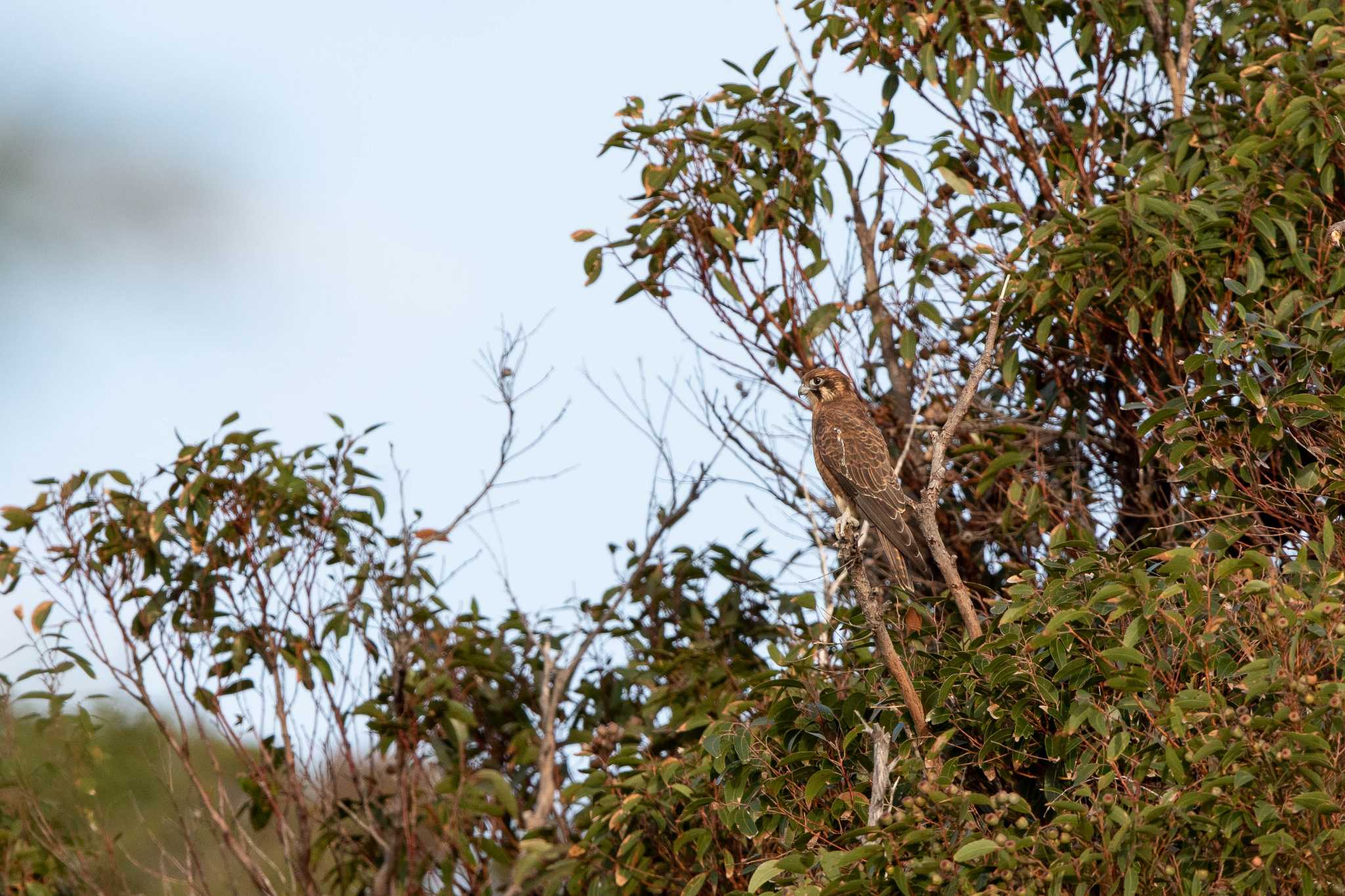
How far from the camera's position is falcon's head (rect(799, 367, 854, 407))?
6.90 meters

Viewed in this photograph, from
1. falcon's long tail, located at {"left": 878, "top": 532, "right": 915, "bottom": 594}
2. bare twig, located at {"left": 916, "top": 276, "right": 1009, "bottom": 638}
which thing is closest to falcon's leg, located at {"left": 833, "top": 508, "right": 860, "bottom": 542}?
falcon's long tail, located at {"left": 878, "top": 532, "right": 915, "bottom": 594}

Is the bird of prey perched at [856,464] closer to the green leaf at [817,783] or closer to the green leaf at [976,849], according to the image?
the green leaf at [817,783]

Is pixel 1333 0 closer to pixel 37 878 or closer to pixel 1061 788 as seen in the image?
pixel 1061 788

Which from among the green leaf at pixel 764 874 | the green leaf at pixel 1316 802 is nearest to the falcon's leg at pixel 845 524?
the green leaf at pixel 764 874

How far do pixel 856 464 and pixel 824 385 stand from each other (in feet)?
1.46

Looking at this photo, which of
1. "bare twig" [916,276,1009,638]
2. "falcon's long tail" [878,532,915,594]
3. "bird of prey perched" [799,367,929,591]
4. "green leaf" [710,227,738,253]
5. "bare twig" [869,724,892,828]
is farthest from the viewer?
"green leaf" [710,227,738,253]

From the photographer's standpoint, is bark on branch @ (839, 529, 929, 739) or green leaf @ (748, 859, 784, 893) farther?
bark on branch @ (839, 529, 929, 739)

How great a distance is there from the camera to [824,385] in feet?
22.7

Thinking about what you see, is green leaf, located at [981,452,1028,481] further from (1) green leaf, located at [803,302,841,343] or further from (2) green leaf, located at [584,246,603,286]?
(2) green leaf, located at [584,246,603,286]

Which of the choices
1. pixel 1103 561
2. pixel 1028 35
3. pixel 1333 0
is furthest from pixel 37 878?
pixel 1333 0

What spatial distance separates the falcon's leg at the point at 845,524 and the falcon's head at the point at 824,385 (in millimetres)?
583

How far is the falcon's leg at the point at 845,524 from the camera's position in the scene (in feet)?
18.7

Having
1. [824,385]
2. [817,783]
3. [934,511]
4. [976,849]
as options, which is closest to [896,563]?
[824,385]

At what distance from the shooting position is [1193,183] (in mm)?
6059
